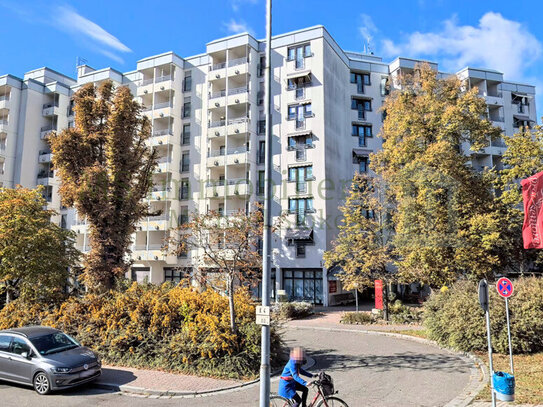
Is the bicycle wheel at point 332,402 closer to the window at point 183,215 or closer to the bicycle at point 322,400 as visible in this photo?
the bicycle at point 322,400

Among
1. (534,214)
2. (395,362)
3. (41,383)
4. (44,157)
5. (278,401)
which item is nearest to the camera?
(278,401)

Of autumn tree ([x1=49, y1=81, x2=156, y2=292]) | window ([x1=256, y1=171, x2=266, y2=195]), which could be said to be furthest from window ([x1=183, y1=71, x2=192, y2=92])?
autumn tree ([x1=49, y1=81, x2=156, y2=292])

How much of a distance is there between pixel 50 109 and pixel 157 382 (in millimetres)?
45700

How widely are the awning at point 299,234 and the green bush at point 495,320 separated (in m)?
17.3

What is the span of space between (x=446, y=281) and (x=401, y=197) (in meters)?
5.03

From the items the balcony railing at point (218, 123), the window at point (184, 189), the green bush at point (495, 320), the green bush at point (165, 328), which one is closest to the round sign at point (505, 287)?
the green bush at point (495, 320)

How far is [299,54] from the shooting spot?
36438 millimetres

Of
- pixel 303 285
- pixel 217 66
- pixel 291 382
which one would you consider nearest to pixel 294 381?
pixel 291 382

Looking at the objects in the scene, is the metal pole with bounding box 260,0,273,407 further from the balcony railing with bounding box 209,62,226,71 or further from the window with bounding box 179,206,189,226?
the balcony railing with bounding box 209,62,226,71

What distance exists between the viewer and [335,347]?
16.6m

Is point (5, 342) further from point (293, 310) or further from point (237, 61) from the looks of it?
point (237, 61)

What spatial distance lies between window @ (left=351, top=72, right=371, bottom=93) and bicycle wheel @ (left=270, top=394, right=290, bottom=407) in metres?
36.5

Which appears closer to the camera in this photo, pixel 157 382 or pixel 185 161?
pixel 157 382

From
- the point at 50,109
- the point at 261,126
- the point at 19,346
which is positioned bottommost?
the point at 19,346
